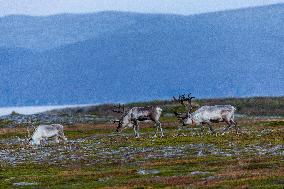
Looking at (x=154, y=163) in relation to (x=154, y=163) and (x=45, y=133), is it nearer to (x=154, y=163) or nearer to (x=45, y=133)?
(x=154, y=163)

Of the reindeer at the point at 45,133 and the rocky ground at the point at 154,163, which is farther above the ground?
the reindeer at the point at 45,133

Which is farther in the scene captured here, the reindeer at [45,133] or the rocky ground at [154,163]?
the reindeer at [45,133]

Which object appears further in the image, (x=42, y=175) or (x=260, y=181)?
(x=42, y=175)

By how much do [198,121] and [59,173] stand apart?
24.6m

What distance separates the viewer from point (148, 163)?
124 feet

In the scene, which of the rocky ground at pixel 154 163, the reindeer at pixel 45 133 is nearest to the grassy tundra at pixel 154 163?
the rocky ground at pixel 154 163

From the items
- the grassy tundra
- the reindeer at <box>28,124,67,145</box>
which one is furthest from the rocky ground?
the reindeer at <box>28,124,67,145</box>

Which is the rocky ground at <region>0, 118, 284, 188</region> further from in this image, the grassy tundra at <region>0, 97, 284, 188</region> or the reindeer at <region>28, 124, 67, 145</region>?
the reindeer at <region>28, 124, 67, 145</region>

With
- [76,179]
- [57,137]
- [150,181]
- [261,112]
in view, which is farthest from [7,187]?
[261,112]

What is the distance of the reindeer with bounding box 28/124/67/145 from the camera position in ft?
188

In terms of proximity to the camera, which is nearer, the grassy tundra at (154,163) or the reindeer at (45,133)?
the grassy tundra at (154,163)

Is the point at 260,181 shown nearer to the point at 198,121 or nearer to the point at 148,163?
the point at 148,163

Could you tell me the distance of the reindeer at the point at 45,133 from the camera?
57278 millimetres

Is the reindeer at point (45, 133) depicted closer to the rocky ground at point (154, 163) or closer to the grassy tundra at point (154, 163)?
the grassy tundra at point (154, 163)
